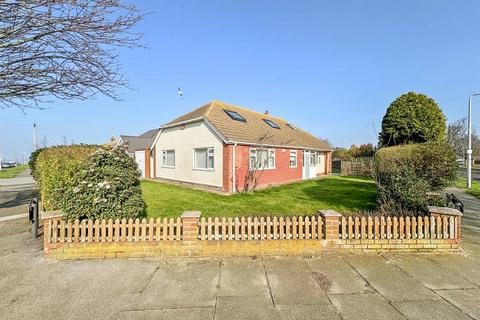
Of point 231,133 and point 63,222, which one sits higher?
point 231,133

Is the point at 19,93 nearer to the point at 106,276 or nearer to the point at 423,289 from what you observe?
the point at 106,276

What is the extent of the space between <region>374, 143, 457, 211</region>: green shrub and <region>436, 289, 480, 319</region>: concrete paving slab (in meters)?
2.84

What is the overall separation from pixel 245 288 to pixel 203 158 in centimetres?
1107

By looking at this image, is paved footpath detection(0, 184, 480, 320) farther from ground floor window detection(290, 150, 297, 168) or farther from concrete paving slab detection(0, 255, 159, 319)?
ground floor window detection(290, 150, 297, 168)

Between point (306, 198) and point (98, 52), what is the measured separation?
985 centimetres

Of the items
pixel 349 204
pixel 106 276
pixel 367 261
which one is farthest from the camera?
pixel 349 204

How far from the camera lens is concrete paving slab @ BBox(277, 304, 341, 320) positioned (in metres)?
3.05

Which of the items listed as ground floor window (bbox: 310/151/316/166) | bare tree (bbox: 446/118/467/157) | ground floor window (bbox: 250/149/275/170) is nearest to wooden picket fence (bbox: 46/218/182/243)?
ground floor window (bbox: 250/149/275/170)

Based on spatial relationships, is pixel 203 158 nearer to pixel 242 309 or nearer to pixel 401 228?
pixel 401 228


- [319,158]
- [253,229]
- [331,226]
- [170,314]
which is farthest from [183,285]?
[319,158]

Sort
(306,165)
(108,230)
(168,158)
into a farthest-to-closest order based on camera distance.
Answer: (306,165) → (168,158) → (108,230)

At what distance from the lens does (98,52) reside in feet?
20.4

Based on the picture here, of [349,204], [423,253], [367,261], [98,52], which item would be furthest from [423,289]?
[98,52]

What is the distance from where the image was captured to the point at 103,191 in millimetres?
5176
